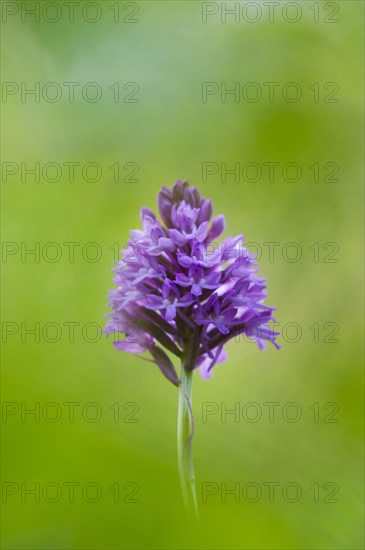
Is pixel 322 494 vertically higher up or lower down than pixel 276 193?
lower down

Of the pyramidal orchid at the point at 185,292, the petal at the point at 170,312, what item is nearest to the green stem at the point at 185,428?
the pyramidal orchid at the point at 185,292

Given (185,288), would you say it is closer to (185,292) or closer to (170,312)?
(185,292)

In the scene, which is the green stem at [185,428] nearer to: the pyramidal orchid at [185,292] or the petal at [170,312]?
the pyramidal orchid at [185,292]

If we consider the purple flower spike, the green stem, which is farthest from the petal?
the green stem

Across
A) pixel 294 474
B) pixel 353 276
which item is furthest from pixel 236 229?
pixel 294 474

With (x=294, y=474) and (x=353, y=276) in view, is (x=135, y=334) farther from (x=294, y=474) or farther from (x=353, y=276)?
(x=353, y=276)

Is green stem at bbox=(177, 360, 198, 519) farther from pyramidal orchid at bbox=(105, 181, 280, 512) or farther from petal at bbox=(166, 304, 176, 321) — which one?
petal at bbox=(166, 304, 176, 321)

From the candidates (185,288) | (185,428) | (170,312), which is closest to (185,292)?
(185,288)
